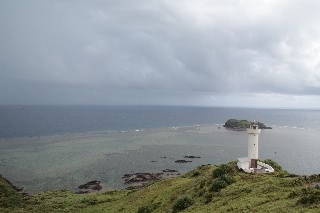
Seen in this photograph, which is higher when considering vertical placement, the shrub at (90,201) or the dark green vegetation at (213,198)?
the dark green vegetation at (213,198)

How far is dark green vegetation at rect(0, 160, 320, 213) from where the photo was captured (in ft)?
81.0

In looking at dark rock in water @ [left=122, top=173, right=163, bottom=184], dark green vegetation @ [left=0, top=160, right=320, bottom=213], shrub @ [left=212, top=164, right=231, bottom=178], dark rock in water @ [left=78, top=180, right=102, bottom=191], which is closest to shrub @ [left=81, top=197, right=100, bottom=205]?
dark green vegetation @ [left=0, top=160, right=320, bottom=213]

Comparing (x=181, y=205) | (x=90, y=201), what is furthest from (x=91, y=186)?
(x=181, y=205)

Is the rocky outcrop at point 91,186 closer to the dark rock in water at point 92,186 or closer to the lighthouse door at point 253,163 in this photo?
the dark rock in water at point 92,186

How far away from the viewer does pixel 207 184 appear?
3788 cm

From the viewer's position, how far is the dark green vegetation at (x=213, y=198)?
24.7m

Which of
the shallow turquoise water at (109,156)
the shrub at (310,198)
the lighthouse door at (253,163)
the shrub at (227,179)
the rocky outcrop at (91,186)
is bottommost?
the rocky outcrop at (91,186)

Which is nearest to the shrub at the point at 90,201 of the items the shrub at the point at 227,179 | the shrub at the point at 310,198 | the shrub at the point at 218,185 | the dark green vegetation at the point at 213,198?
the dark green vegetation at the point at 213,198

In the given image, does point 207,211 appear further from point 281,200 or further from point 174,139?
point 174,139

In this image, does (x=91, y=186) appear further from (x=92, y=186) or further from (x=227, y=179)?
(x=227, y=179)

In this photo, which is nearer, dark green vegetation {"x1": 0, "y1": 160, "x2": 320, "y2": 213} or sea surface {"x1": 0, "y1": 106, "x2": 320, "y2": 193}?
dark green vegetation {"x1": 0, "y1": 160, "x2": 320, "y2": 213}

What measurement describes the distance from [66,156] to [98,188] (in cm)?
3851

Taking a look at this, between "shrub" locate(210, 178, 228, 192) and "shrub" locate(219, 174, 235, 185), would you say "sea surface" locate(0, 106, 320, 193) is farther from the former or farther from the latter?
"shrub" locate(210, 178, 228, 192)

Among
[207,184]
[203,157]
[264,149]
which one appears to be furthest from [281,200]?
[264,149]
